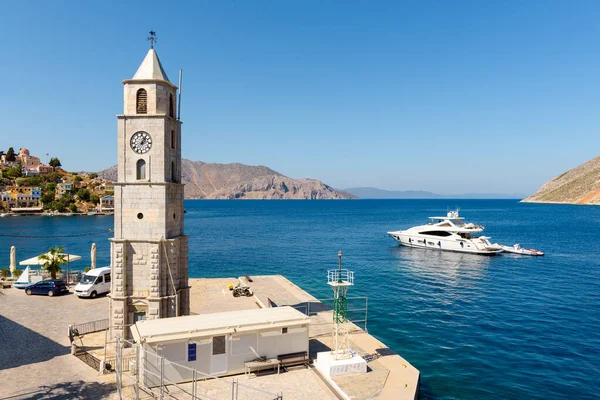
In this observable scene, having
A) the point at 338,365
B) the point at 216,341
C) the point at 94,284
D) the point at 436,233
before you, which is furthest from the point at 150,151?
the point at 436,233

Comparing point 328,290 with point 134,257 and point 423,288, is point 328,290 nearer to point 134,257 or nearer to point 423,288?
point 423,288

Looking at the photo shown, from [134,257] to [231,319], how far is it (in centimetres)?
628

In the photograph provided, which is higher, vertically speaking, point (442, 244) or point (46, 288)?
point (46, 288)

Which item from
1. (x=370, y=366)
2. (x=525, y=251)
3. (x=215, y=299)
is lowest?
(x=525, y=251)

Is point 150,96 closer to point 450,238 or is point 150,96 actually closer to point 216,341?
point 216,341

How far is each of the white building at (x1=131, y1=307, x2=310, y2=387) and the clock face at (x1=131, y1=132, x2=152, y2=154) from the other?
27.4ft

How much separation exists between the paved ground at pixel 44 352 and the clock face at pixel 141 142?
9.98 meters

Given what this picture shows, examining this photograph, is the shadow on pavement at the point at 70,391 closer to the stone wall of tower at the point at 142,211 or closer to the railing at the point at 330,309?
the stone wall of tower at the point at 142,211

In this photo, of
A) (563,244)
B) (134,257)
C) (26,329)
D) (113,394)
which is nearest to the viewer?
(113,394)

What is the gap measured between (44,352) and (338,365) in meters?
13.5

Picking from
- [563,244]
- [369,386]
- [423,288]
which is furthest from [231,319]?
[563,244]

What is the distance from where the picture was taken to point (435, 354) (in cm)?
2275

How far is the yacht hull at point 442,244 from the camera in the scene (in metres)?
62.5

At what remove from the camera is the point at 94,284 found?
1150 inches
